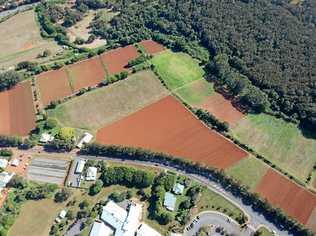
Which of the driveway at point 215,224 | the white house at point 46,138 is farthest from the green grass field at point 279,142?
the white house at point 46,138

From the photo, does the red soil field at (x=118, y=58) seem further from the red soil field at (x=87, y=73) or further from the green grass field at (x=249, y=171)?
the green grass field at (x=249, y=171)

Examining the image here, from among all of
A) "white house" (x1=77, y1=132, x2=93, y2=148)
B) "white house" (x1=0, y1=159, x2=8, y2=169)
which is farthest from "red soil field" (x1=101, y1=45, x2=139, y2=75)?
"white house" (x1=0, y1=159, x2=8, y2=169)

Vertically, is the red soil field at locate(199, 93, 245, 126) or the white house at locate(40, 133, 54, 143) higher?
the white house at locate(40, 133, 54, 143)

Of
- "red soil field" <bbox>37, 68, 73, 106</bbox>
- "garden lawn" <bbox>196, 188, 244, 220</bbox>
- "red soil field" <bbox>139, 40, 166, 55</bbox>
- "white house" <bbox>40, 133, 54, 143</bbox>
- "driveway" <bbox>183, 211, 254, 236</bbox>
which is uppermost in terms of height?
"red soil field" <bbox>139, 40, 166, 55</bbox>

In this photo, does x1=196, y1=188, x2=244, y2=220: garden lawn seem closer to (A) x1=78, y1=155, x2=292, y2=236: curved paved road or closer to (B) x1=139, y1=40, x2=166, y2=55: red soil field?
(A) x1=78, y1=155, x2=292, y2=236: curved paved road

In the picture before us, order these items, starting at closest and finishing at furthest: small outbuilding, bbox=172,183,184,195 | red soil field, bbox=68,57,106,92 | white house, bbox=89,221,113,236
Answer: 1. white house, bbox=89,221,113,236
2. small outbuilding, bbox=172,183,184,195
3. red soil field, bbox=68,57,106,92

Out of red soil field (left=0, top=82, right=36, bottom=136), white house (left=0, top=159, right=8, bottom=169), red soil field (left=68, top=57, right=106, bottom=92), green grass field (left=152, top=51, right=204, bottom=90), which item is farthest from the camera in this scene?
green grass field (left=152, top=51, right=204, bottom=90)
